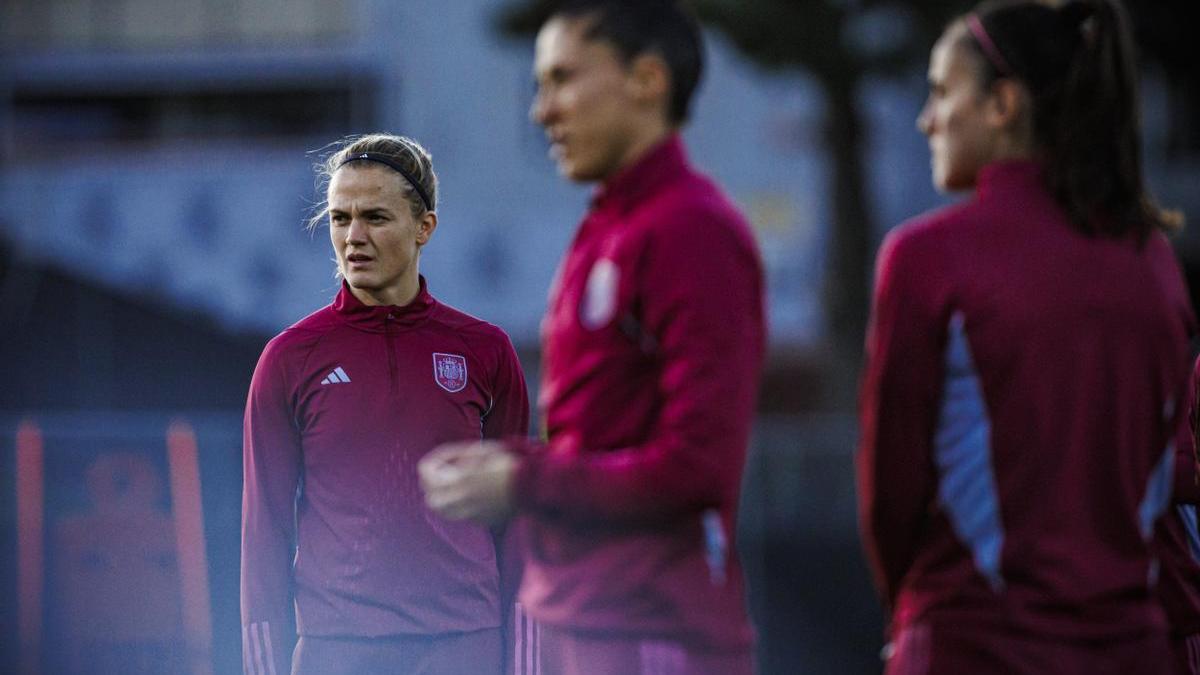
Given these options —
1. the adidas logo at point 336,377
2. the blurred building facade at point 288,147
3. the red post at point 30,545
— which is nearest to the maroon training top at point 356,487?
the adidas logo at point 336,377

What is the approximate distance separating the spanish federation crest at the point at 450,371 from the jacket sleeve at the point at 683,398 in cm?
143

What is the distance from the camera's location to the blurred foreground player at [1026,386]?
239 centimetres

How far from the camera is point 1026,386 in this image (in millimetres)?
2385

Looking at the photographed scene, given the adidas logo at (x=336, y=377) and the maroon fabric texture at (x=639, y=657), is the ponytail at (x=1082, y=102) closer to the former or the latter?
the maroon fabric texture at (x=639, y=657)

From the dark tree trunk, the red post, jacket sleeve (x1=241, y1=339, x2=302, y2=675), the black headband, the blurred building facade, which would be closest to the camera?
jacket sleeve (x1=241, y1=339, x2=302, y2=675)

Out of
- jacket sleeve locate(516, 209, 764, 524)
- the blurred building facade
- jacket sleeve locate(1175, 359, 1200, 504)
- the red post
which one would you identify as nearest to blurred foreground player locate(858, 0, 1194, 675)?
jacket sleeve locate(516, 209, 764, 524)

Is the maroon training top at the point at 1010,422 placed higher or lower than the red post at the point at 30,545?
higher

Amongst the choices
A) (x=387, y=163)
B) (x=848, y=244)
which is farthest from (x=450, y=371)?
(x=848, y=244)

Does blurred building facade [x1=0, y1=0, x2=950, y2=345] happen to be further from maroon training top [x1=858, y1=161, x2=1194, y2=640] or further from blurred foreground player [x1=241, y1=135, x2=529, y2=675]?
maroon training top [x1=858, y1=161, x2=1194, y2=640]

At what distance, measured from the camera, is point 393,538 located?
12.1 ft

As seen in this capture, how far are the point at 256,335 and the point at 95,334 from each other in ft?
12.5

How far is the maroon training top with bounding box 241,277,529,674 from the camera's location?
142 inches

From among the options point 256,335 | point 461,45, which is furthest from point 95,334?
point 461,45

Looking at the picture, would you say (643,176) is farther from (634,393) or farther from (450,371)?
(450,371)
